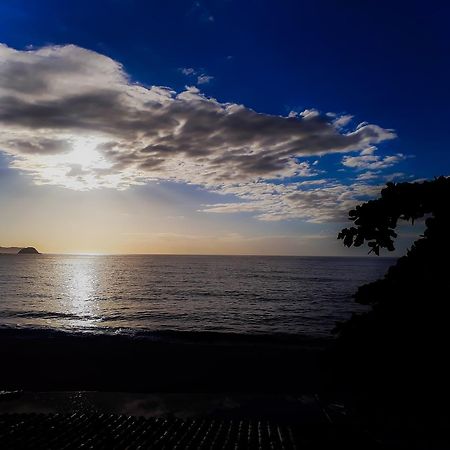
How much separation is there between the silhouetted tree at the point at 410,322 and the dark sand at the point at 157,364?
18.2m

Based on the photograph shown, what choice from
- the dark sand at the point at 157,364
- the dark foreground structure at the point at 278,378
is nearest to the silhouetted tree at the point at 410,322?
the dark foreground structure at the point at 278,378

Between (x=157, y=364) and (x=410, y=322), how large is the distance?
23.8 metres

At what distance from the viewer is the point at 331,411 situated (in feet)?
52.6

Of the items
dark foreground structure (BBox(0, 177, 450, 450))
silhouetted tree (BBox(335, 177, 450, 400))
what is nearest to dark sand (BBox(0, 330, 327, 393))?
dark foreground structure (BBox(0, 177, 450, 450))

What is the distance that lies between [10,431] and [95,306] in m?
46.7

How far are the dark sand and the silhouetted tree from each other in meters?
18.2

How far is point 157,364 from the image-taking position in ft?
80.2

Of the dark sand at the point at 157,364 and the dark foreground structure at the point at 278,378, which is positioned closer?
the dark foreground structure at the point at 278,378

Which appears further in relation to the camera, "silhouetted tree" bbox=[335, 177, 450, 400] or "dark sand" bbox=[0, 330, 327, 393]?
"dark sand" bbox=[0, 330, 327, 393]

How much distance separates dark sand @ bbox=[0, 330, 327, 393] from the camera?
20.4 metres

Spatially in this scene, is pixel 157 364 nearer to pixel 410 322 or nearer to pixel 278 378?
pixel 278 378

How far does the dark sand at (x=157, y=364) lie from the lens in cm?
2036

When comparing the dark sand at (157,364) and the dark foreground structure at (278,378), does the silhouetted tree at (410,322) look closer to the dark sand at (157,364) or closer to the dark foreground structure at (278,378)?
the dark foreground structure at (278,378)

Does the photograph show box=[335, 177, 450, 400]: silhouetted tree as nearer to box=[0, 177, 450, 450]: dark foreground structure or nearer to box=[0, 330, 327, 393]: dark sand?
box=[0, 177, 450, 450]: dark foreground structure
